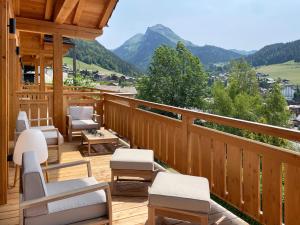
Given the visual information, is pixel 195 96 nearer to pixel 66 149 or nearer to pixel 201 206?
pixel 66 149

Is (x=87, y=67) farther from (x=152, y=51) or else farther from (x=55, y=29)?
(x=55, y=29)

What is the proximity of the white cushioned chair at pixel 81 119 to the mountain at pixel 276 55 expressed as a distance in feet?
293

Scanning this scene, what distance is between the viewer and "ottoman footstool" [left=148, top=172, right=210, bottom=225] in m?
2.44

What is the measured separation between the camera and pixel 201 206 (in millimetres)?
2436

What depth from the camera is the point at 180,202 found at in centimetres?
247

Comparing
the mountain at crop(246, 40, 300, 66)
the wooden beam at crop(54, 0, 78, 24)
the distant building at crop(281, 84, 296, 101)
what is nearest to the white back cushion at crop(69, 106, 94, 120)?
the wooden beam at crop(54, 0, 78, 24)

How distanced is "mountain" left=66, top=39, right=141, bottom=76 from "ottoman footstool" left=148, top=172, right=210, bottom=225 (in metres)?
47.7

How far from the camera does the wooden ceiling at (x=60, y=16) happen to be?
6.57m

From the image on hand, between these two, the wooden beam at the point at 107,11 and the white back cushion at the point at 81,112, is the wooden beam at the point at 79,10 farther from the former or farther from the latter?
the white back cushion at the point at 81,112

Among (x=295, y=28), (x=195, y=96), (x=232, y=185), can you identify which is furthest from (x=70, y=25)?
(x=295, y=28)

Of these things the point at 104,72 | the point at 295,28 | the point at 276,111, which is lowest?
the point at 276,111

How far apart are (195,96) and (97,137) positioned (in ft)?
120

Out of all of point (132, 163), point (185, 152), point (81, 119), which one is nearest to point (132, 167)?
point (132, 163)

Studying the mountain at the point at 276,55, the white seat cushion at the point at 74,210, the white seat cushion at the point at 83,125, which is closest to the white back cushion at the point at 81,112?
the white seat cushion at the point at 83,125
